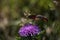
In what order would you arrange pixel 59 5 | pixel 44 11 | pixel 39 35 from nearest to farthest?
pixel 39 35
pixel 59 5
pixel 44 11

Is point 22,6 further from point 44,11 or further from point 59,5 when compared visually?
point 59,5

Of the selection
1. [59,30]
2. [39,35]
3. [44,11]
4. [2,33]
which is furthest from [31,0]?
[39,35]

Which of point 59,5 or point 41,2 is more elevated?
point 41,2

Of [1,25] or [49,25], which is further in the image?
[1,25]

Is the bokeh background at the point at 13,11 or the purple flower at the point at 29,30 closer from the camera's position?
the purple flower at the point at 29,30

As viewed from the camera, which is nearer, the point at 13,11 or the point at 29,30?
the point at 29,30

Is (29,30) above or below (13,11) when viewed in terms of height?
below

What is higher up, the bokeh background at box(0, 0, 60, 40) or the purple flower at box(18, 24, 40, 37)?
the bokeh background at box(0, 0, 60, 40)

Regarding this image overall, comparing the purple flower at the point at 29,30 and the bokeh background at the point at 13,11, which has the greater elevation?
the bokeh background at the point at 13,11
